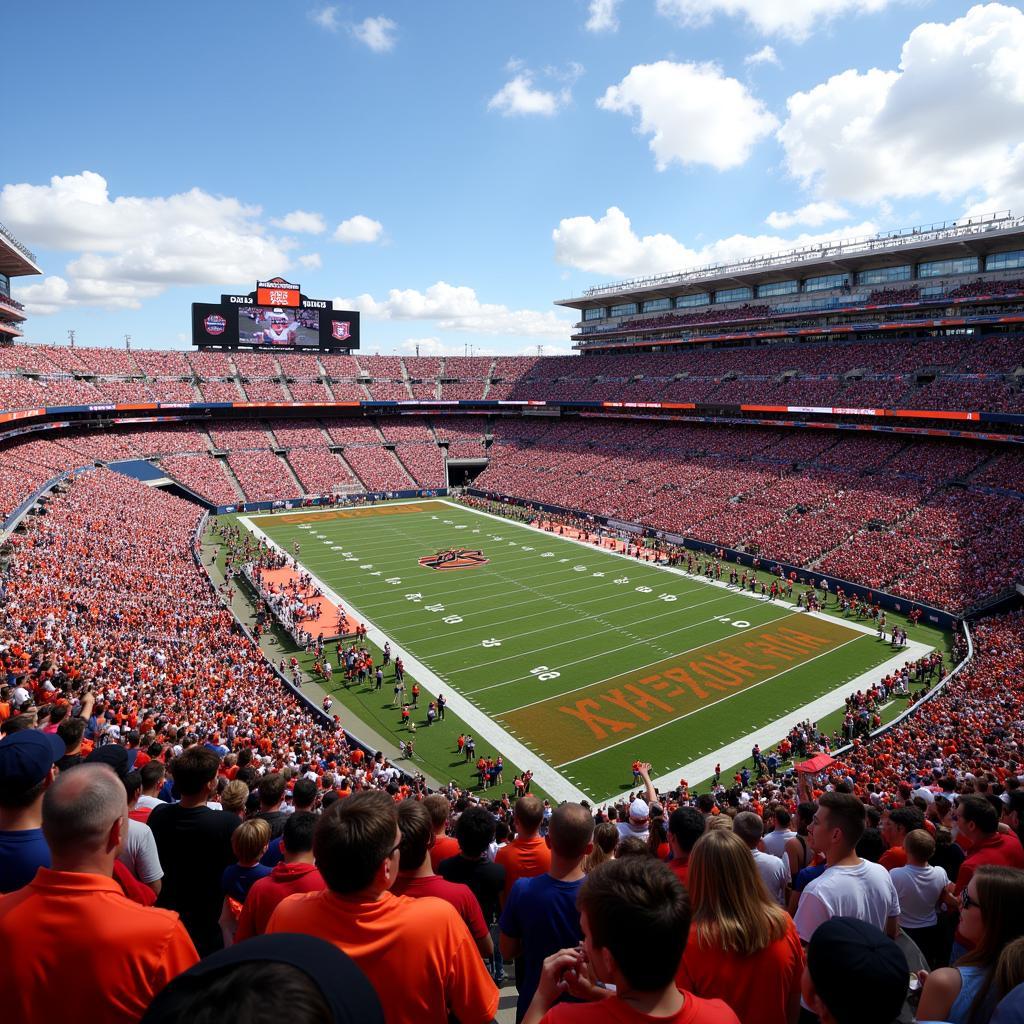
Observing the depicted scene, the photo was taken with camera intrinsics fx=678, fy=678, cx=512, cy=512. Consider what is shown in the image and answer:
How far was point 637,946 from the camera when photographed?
2125 millimetres

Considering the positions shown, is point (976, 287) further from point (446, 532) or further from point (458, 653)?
point (458, 653)

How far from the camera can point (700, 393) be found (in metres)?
57.4

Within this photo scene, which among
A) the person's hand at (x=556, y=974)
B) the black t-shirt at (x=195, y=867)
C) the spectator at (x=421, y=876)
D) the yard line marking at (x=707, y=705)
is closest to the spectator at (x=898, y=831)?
the spectator at (x=421, y=876)

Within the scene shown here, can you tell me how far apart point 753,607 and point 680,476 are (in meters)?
20.4

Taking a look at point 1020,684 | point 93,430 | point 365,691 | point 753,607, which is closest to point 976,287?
point 753,607

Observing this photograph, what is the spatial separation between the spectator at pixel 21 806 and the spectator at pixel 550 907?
8.27 feet

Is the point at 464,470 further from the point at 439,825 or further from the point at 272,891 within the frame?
the point at 272,891

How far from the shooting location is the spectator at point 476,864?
15.0 ft

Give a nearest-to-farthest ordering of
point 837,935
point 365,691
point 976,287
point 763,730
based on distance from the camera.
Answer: point 837,935 → point 763,730 → point 365,691 → point 976,287

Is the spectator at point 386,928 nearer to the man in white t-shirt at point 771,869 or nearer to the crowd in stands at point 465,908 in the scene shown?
the crowd in stands at point 465,908

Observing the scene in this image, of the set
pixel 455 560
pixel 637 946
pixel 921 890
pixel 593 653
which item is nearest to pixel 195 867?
pixel 637 946

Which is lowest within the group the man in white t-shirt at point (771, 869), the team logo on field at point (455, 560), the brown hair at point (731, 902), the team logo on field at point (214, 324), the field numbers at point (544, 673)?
the field numbers at point (544, 673)

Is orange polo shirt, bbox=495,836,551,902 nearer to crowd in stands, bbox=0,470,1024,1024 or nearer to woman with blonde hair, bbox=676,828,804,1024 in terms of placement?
crowd in stands, bbox=0,470,1024,1024

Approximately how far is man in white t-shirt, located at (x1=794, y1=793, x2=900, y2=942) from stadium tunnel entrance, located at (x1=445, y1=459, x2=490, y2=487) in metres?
63.0
